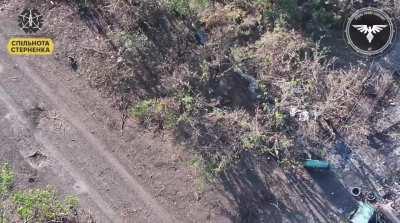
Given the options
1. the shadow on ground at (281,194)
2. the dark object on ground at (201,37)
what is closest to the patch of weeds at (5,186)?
the shadow on ground at (281,194)

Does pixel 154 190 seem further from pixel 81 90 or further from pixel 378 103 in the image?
pixel 378 103

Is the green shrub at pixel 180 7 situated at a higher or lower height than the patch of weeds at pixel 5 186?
higher

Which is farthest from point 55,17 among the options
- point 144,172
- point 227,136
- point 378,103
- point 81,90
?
point 378,103

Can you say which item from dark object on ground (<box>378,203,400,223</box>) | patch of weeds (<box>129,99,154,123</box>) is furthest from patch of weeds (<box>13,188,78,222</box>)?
dark object on ground (<box>378,203,400,223</box>)

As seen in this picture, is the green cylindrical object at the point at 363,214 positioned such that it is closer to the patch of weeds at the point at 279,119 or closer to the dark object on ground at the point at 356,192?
the dark object on ground at the point at 356,192

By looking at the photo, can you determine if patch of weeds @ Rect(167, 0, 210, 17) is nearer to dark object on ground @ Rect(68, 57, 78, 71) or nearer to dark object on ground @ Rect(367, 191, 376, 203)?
dark object on ground @ Rect(68, 57, 78, 71)
